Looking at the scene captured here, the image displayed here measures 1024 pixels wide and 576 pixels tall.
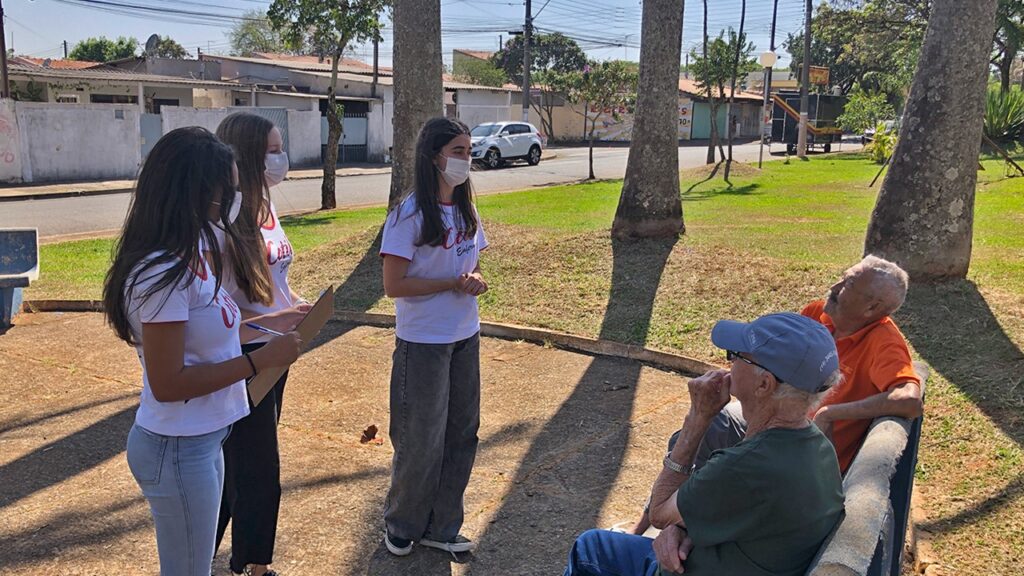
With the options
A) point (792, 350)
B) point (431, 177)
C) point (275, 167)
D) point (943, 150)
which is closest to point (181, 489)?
point (275, 167)

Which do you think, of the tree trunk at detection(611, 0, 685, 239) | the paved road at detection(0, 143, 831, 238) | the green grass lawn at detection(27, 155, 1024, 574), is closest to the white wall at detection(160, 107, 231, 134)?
the paved road at detection(0, 143, 831, 238)

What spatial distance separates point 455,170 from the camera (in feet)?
11.8

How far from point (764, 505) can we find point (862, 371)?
61.2 inches

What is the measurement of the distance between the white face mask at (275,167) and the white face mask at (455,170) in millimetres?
644

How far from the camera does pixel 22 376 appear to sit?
6.21 m

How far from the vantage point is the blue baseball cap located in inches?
91.2

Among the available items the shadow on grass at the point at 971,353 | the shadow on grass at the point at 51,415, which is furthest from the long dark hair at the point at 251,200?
the shadow on grass at the point at 971,353

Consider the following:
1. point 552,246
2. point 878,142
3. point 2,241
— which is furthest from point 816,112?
point 2,241

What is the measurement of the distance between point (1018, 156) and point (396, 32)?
2069 centimetres

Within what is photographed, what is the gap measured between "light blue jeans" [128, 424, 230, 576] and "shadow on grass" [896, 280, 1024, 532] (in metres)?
3.19

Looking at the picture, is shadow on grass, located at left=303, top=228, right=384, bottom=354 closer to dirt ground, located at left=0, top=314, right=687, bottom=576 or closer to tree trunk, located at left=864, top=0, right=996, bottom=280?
dirt ground, located at left=0, top=314, right=687, bottom=576

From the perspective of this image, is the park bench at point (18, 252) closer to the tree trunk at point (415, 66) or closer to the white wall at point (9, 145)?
the tree trunk at point (415, 66)

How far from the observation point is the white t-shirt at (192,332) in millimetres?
2316

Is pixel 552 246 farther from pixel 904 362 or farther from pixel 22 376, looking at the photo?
pixel 904 362
